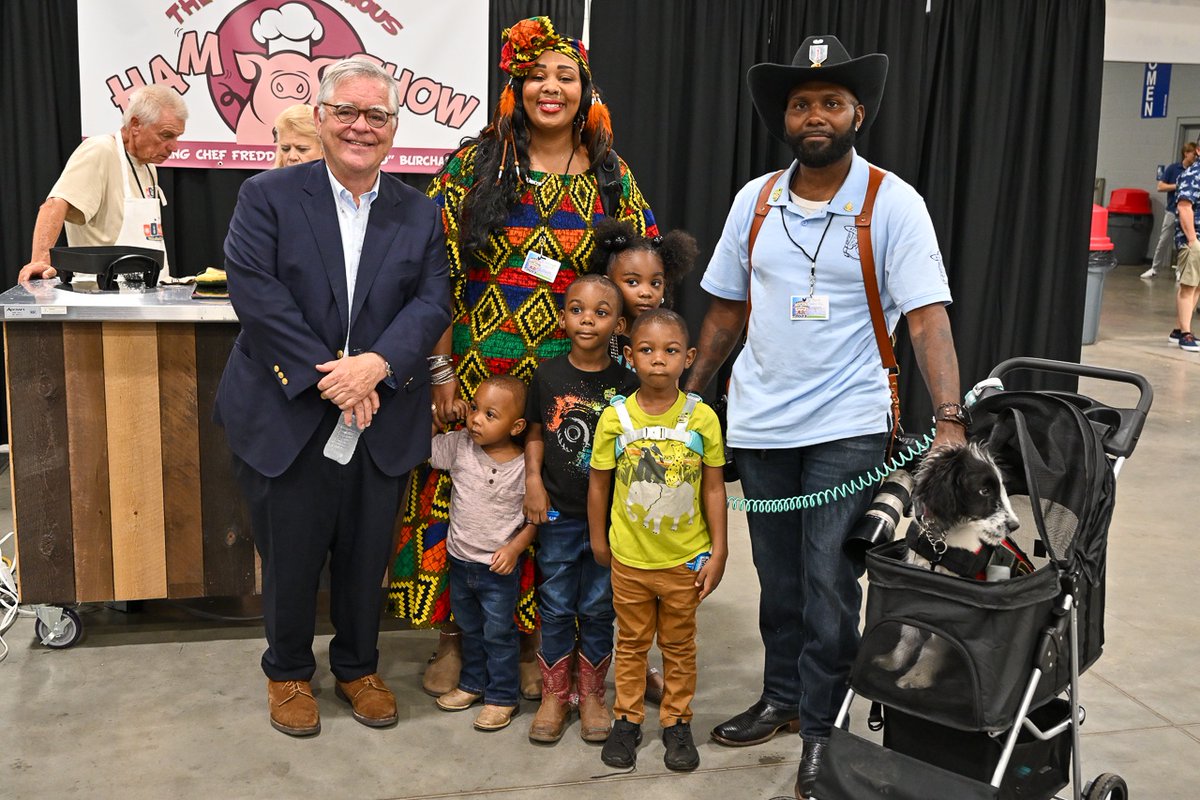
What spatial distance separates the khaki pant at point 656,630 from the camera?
292 centimetres

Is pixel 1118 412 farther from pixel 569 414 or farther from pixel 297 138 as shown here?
pixel 297 138

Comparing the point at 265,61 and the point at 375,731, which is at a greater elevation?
the point at 265,61

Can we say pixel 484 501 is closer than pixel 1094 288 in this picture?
Yes

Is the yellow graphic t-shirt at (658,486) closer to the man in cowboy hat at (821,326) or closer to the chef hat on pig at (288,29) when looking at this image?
the man in cowboy hat at (821,326)

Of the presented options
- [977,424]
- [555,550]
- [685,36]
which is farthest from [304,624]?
[685,36]

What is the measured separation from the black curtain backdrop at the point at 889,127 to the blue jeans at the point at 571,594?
322 cm

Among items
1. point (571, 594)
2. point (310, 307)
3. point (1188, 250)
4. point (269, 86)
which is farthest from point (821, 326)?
point (1188, 250)

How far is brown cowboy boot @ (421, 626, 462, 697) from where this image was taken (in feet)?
11.3

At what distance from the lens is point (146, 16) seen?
541 centimetres

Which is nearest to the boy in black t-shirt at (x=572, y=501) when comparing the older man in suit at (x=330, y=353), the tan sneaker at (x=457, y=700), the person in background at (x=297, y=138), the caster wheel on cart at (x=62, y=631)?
the tan sneaker at (x=457, y=700)

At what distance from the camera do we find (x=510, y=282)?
3.18m

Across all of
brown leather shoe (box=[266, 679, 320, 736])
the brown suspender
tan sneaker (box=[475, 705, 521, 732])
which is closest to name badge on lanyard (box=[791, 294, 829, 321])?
the brown suspender

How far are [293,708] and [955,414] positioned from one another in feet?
6.39

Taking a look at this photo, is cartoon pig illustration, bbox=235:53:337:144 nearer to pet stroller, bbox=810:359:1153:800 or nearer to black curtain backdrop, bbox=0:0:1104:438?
black curtain backdrop, bbox=0:0:1104:438
